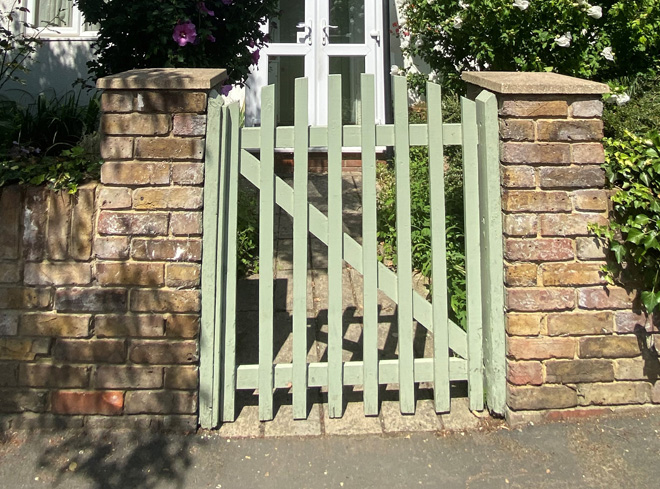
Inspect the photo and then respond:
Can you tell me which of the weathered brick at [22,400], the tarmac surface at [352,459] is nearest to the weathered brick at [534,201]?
the tarmac surface at [352,459]

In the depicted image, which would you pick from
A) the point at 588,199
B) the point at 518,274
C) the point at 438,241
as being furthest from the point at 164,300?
the point at 588,199

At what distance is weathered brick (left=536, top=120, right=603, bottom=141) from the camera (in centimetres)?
278

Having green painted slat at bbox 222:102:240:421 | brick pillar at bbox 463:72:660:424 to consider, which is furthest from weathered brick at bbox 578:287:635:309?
green painted slat at bbox 222:102:240:421

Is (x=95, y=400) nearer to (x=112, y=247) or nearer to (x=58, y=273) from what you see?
(x=58, y=273)

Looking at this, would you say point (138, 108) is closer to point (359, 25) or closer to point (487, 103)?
point (487, 103)

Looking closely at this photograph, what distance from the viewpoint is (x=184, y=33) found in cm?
371

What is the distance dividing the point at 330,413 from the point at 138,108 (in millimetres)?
1611

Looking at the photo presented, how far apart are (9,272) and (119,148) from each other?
75cm

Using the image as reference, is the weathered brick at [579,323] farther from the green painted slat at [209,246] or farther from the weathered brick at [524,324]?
the green painted slat at [209,246]

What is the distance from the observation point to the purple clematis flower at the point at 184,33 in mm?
3691

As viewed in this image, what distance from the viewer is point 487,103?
2.78 m

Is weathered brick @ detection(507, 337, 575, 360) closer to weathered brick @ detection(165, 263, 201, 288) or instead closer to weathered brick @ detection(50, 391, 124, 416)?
weathered brick @ detection(165, 263, 201, 288)

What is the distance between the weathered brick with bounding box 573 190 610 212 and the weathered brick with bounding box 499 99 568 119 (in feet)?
1.17

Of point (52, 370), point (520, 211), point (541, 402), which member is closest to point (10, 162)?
point (52, 370)
